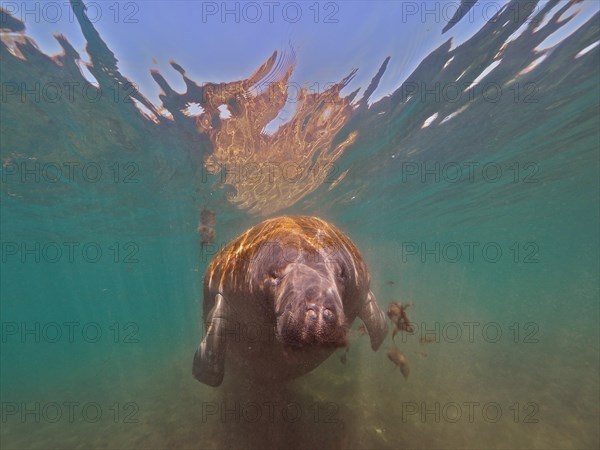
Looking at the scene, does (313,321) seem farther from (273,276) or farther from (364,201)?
(364,201)

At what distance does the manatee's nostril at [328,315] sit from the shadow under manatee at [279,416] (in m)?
4.08

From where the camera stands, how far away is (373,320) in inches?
235

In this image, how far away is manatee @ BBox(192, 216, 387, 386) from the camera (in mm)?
2906

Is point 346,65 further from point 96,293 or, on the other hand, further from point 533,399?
point 96,293

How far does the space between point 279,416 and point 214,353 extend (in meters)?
2.46

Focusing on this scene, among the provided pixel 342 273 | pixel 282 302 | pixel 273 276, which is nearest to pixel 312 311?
pixel 282 302

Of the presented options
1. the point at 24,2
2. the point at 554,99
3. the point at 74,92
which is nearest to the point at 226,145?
the point at 74,92

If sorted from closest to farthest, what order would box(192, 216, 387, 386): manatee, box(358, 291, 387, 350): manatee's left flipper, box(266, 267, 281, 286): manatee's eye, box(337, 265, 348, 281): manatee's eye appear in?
box(192, 216, 387, 386): manatee
box(266, 267, 281, 286): manatee's eye
box(337, 265, 348, 281): manatee's eye
box(358, 291, 387, 350): manatee's left flipper

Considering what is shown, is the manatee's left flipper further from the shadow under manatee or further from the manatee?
the shadow under manatee

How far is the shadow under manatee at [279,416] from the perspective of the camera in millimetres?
5777

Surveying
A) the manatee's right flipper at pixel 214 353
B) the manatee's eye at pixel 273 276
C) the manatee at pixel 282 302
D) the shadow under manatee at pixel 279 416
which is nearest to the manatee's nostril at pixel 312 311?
the manatee at pixel 282 302

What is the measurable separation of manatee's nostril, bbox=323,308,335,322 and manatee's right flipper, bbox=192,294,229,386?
9.06 ft

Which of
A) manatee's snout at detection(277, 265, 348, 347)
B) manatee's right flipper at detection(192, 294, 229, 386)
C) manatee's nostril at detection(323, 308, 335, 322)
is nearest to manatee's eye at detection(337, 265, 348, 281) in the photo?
manatee's snout at detection(277, 265, 348, 347)

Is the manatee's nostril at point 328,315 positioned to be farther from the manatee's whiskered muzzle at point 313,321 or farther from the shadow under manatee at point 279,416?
the shadow under manatee at point 279,416
